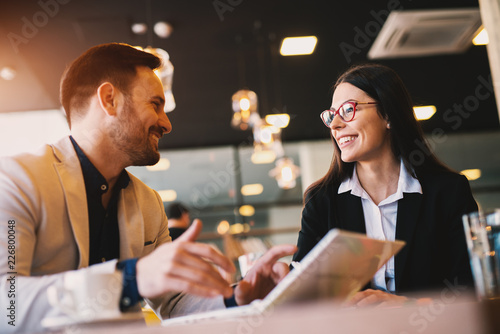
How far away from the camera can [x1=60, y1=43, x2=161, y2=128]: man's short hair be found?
61.9 inches

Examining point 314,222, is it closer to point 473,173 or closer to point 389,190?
point 389,190

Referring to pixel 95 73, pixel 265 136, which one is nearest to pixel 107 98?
pixel 95 73

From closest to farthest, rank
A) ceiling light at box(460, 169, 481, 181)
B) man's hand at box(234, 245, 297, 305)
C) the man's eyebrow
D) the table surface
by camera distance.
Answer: the table surface < man's hand at box(234, 245, 297, 305) < the man's eyebrow < ceiling light at box(460, 169, 481, 181)

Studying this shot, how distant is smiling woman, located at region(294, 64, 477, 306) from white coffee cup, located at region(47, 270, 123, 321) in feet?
3.53

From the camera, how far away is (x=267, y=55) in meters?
4.71

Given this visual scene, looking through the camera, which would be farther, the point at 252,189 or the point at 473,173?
the point at 473,173

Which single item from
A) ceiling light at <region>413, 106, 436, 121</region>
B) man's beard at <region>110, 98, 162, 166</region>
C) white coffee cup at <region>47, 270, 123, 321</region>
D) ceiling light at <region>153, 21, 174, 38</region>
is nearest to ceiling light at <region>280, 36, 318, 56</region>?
ceiling light at <region>153, 21, 174, 38</region>

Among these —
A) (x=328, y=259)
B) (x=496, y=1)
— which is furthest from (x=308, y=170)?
(x=328, y=259)

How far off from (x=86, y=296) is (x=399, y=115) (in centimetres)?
150

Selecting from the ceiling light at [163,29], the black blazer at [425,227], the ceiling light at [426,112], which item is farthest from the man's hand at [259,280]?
the ceiling light at [426,112]

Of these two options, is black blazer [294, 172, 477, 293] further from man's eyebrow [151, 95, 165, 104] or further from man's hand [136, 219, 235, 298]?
man's hand [136, 219, 235, 298]

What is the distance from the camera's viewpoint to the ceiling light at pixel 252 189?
24.5ft

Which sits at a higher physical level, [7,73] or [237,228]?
[7,73]

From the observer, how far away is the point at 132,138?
1.56 m
